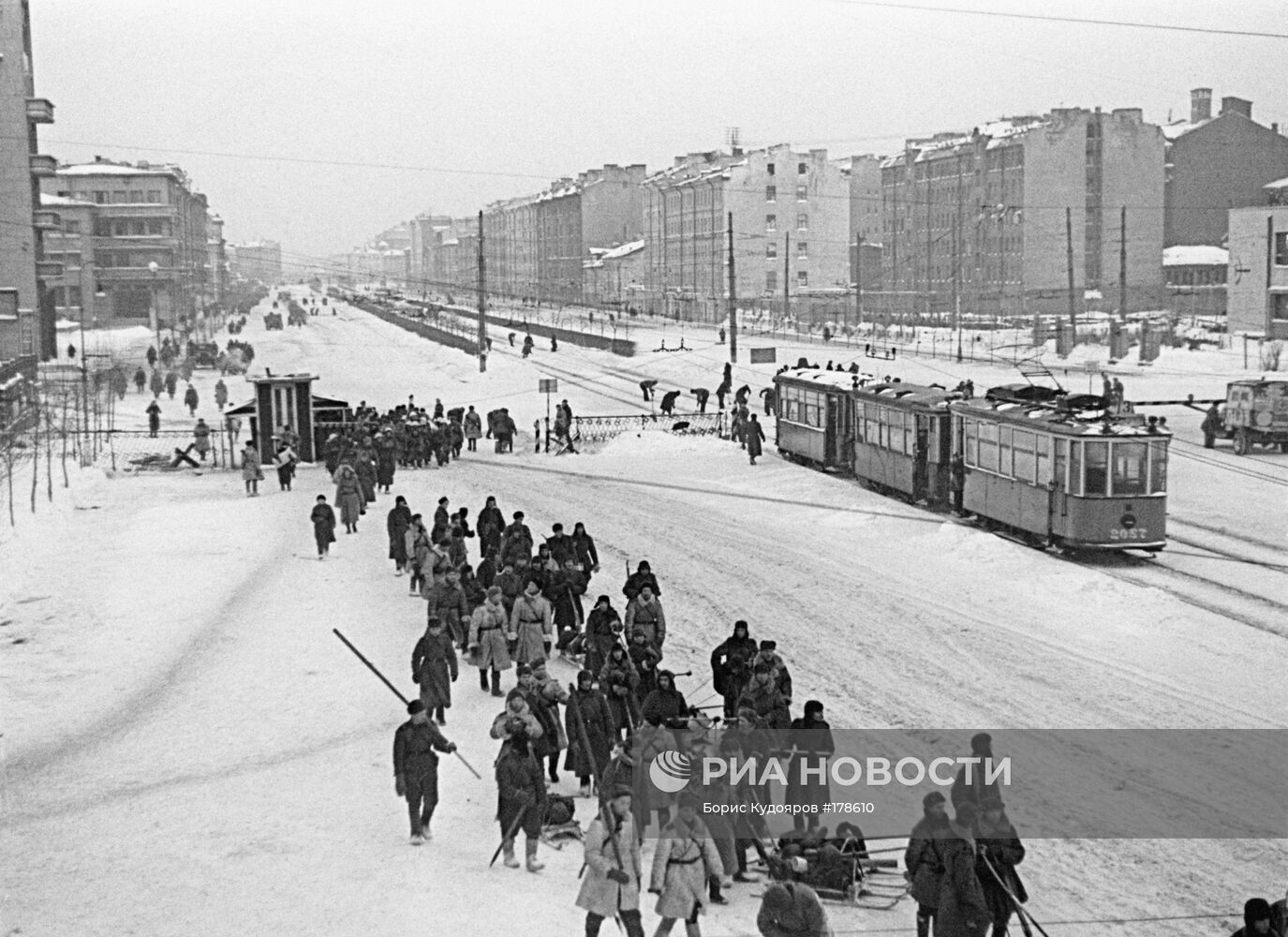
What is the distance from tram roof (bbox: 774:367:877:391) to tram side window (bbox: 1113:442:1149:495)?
12.7 m

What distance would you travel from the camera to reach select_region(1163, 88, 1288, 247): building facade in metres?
97.2

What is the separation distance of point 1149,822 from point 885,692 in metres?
4.93

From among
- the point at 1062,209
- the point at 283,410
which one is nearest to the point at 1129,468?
the point at 283,410

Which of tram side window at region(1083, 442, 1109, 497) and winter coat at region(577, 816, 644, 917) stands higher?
tram side window at region(1083, 442, 1109, 497)

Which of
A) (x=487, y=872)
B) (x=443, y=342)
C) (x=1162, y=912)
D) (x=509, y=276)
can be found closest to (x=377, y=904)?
(x=487, y=872)

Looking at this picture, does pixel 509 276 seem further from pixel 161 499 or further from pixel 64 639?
pixel 64 639

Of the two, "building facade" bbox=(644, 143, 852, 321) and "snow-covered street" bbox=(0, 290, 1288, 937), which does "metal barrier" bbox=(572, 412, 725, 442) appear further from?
"building facade" bbox=(644, 143, 852, 321)

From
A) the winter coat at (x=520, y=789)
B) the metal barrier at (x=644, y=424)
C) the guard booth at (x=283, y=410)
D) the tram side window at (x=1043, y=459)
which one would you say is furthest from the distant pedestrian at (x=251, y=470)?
the winter coat at (x=520, y=789)

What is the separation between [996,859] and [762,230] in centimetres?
10168

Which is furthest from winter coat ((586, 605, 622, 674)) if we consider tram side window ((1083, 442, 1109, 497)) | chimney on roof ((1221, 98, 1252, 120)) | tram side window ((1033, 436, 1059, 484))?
chimney on roof ((1221, 98, 1252, 120))

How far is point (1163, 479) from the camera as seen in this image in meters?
26.1

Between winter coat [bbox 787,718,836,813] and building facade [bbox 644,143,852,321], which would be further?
building facade [bbox 644,143,852,321]

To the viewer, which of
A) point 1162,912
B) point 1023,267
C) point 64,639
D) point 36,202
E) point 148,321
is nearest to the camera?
point 1162,912

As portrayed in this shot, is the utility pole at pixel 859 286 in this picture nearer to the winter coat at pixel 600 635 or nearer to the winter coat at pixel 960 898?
the winter coat at pixel 600 635
